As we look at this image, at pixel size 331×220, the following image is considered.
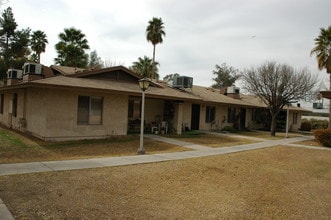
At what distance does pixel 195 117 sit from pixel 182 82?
307 centimetres

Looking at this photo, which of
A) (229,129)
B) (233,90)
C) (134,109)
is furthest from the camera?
(233,90)

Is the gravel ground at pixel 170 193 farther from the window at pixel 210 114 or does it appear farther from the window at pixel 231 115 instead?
the window at pixel 231 115

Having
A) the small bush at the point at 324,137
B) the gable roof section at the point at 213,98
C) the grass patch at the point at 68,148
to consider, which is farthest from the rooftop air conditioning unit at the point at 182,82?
the small bush at the point at 324,137

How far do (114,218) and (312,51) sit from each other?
25428 mm

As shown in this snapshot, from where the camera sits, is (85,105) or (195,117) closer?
(85,105)

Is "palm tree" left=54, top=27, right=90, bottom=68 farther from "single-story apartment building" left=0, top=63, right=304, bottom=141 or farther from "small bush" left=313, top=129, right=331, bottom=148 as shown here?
"small bush" left=313, top=129, right=331, bottom=148

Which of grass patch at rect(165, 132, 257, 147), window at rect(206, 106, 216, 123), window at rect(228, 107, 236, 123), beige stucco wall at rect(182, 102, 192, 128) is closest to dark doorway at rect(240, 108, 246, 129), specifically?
window at rect(228, 107, 236, 123)

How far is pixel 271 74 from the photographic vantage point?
73.2 ft

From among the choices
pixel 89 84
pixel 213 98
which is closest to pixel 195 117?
pixel 213 98

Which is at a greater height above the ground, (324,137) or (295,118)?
(295,118)

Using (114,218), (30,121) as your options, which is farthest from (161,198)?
(30,121)

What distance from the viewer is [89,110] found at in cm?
1459

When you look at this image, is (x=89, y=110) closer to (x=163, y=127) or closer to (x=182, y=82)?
(x=163, y=127)

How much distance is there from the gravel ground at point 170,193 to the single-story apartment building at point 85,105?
20.5 ft
